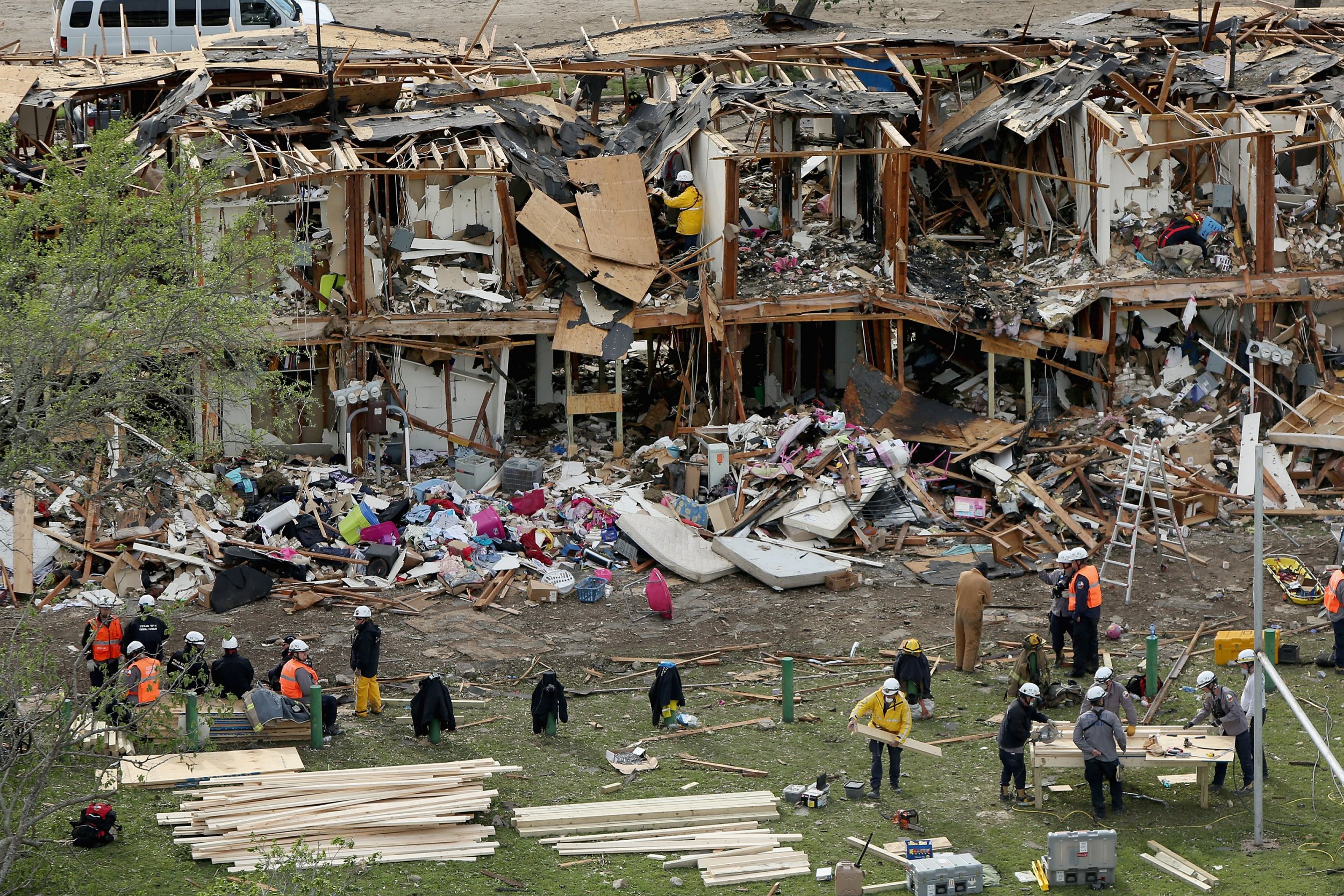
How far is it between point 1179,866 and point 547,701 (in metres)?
6.59

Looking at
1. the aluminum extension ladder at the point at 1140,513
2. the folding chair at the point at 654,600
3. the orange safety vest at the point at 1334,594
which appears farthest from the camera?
the aluminum extension ladder at the point at 1140,513

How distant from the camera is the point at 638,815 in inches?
678

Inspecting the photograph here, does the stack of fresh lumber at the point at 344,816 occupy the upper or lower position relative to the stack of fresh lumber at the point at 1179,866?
upper

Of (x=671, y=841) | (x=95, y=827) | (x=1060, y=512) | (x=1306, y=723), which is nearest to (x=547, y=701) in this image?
(x=671, y=841)

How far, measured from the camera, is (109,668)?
19.7 m

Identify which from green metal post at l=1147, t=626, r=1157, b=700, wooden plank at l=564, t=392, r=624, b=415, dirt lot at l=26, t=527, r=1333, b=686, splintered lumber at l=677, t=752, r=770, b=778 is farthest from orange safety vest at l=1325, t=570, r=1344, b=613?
wooden plank at l=564, t=392, r=624, b=415

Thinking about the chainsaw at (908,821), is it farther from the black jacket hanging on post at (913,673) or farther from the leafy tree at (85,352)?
the leafy tree at (85,352)

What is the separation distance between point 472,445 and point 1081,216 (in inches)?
399

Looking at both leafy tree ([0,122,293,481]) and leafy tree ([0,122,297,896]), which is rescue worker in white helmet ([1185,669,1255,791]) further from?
leafy tree ([0,122,293,481])

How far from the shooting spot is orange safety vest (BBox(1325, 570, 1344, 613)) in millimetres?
20859

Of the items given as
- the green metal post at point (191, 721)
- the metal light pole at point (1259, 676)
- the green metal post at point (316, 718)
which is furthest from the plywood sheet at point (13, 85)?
the metal light pole at point (1259, 676)

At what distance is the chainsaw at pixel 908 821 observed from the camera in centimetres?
1728

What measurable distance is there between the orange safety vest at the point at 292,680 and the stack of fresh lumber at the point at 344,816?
1806mm

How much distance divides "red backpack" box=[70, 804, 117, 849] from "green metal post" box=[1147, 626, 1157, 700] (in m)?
10.9
